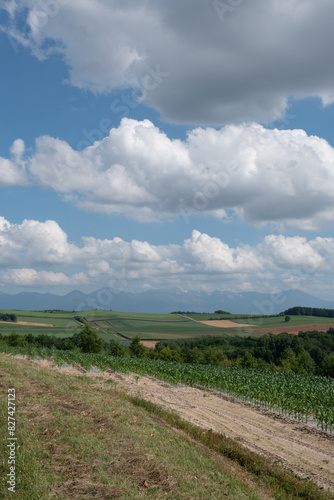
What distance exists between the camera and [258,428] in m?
18.5

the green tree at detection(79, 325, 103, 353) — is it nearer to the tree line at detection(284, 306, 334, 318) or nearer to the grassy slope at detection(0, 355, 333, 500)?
the grassy slope at detection(0, 355, 333, 500)

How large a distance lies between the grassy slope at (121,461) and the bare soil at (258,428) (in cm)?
164

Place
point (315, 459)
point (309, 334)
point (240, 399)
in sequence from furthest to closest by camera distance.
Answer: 1. point (309, 334)
2. point (240, 399)
3. point (315, 459)

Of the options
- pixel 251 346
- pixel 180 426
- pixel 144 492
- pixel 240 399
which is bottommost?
pixel 251 346

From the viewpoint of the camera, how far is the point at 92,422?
1262 centimetres

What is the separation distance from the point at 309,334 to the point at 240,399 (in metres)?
88.5

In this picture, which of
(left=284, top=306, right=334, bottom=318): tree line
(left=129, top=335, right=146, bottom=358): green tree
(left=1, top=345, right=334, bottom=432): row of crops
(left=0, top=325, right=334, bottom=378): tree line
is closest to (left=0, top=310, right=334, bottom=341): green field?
(left=284, top=306, right=334, bottom=318): tree line

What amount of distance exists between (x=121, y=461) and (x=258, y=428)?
36.0ft

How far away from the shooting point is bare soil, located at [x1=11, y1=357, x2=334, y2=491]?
1352cm

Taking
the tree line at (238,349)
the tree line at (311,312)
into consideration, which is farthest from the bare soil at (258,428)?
the tree line at (311,312)

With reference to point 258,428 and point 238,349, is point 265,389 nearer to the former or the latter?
point 258,428

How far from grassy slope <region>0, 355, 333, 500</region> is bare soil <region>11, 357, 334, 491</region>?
5.37 ft

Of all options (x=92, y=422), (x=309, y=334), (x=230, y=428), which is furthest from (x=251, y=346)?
(x=92, y=422)

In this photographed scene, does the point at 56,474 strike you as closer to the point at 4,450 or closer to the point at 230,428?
the point at 4,450
